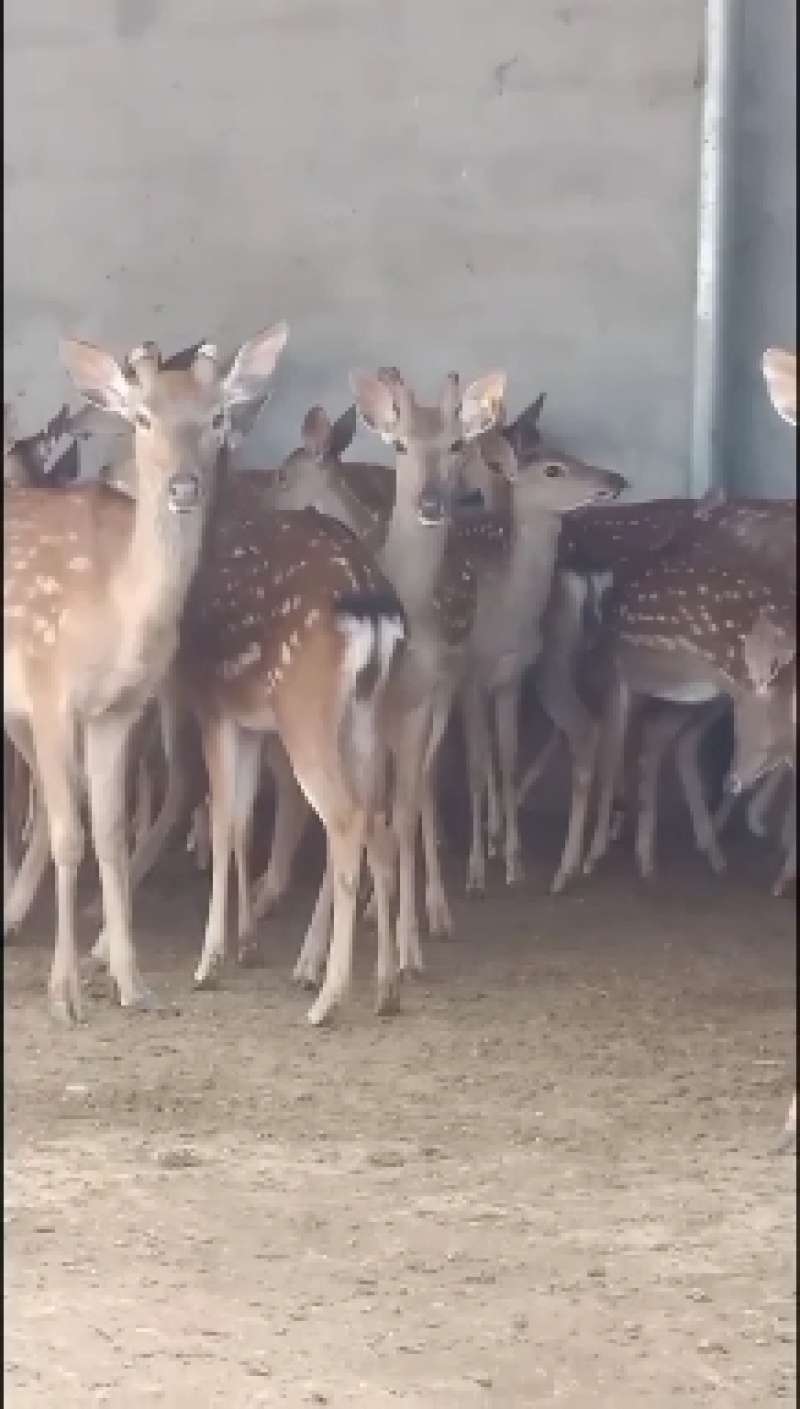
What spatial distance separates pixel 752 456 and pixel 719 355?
408mm

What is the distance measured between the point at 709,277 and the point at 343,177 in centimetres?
98

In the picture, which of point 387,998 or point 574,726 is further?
point 574,726

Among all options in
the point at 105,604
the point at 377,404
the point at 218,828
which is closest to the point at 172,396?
the point at 105,604

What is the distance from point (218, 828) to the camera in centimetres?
391

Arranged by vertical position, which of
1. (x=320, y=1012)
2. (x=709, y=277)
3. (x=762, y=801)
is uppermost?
(x=709, y=277)

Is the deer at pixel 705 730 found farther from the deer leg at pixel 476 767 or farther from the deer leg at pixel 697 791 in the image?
the deer leg at pixel 476 767

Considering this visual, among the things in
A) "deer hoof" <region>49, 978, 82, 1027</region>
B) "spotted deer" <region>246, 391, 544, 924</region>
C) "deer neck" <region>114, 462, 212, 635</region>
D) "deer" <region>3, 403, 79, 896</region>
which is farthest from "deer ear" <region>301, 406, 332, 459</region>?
"deer hoof" <region>49, 978, 82, 1027</region>

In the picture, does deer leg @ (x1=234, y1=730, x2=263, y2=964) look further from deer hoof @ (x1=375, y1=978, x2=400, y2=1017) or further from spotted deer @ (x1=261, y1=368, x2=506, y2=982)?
deer hoof @ (x1=375, y1=978, x2=400, y2=1017)

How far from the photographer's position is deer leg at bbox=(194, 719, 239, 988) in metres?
3.80

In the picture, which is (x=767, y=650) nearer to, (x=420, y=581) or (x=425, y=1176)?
(x=420, y=581)

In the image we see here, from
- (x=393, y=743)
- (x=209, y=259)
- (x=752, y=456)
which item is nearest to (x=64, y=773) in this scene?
(x=393, y=743)

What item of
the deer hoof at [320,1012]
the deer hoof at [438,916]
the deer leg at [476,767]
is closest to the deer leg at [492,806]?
the deer leg at [476,767]

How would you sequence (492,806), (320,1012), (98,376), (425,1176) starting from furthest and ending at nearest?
(492,806) < (320,1012) < (98,376) < (425,1176)

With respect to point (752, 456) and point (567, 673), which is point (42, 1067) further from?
point (752, 456)
